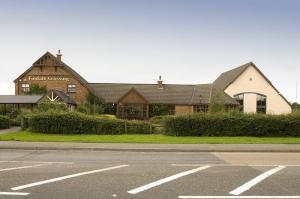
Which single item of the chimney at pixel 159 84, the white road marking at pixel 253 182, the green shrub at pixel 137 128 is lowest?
the white road marking at pixel 253 182

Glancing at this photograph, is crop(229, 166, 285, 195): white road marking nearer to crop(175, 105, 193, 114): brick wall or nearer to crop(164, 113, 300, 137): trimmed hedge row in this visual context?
crop(164, 113, 300, 137): trimmed hedge row

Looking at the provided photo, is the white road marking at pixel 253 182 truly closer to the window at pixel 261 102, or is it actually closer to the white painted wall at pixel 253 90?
the white painted wall at pixel 253 90

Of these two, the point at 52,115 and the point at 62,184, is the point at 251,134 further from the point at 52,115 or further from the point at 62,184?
the point at 62,184

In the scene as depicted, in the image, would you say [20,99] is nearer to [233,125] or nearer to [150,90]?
[150,90]

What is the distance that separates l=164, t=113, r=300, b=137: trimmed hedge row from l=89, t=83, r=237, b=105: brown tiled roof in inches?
1076

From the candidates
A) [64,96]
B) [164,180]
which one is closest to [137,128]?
[164,180]

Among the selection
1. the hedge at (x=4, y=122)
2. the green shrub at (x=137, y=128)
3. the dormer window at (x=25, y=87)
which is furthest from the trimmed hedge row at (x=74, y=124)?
the dormer window at (x=25, y=87)

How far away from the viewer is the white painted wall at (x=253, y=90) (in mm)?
69125

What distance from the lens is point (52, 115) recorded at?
111 feet

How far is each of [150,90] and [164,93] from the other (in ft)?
7.43

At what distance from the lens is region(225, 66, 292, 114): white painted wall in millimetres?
69125

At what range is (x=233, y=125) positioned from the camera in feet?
107

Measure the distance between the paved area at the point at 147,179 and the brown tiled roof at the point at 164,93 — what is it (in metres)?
45.8

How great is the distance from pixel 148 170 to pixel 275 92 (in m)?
60.4
